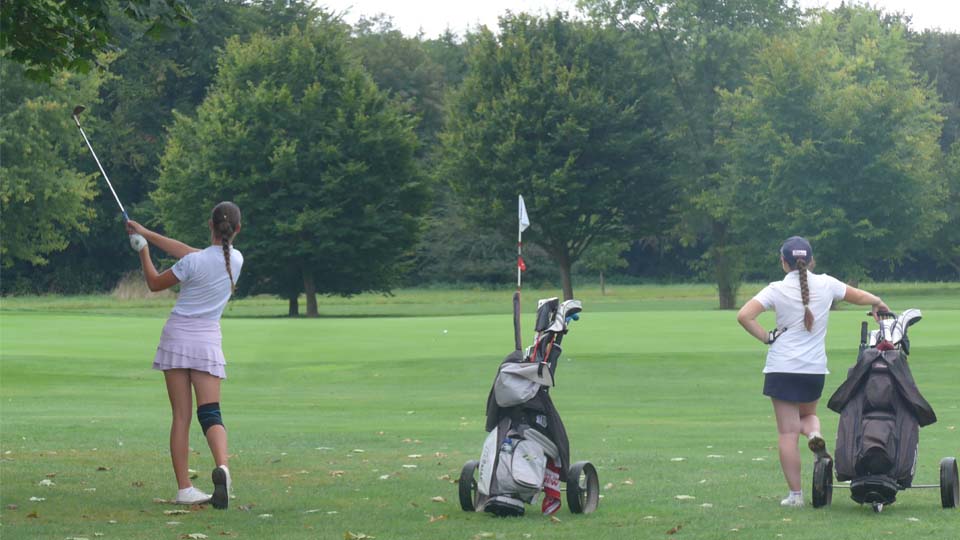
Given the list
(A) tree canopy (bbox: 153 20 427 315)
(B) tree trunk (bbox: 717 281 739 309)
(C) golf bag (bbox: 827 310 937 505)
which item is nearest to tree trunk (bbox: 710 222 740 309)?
(B) tree trunk (bbox: 717 281 739 309)

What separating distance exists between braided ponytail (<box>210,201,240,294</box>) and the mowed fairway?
1581mm

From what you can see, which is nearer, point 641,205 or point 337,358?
point 337,358

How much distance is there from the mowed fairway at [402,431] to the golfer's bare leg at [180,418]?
24 centimetres

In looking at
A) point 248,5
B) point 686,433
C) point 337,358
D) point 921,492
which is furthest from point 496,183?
point 921,492

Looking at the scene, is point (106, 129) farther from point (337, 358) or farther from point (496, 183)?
point (337, 358)

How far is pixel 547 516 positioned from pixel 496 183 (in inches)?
2155

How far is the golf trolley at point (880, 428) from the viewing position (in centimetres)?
877

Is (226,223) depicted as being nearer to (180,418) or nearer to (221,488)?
(180,418)

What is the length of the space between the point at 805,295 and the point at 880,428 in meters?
0.88

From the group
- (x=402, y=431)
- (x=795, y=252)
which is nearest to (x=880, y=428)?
(x=795, y=252)

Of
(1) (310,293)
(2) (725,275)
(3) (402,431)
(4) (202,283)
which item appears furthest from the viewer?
(2) (725,275)

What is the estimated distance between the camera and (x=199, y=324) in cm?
949

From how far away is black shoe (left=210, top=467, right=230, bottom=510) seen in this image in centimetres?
925

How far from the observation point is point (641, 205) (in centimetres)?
6488
